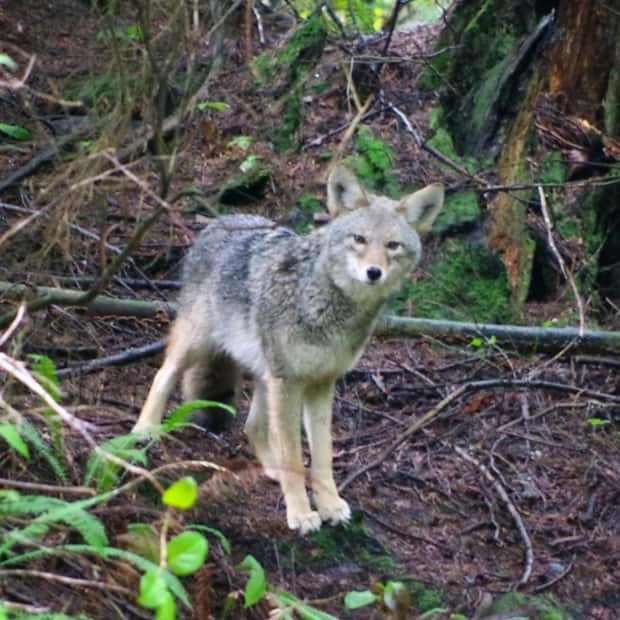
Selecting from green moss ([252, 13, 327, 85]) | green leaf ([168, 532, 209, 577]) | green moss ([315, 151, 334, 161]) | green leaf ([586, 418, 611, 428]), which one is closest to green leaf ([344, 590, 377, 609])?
green leaf ([168, 532, 209, 577])

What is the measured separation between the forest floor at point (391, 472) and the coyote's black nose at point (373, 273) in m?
1.42

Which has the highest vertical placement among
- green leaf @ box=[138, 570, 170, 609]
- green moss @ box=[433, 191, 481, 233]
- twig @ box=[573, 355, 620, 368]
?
green leaf @ box=[138, 570, 170, 609]

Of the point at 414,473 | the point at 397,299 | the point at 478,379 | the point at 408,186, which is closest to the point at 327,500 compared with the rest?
the point at 414,473

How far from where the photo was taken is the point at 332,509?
23.6 feet

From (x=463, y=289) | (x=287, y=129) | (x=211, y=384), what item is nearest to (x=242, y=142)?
(x=287, y=129)

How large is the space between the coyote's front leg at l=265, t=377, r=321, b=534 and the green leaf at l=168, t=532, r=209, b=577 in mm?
2905

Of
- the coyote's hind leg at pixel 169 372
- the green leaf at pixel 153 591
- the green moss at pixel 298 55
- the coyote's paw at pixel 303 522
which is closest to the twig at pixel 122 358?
the coyote's hind leg at pixel 169 372

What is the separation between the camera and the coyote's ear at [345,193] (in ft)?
24.7

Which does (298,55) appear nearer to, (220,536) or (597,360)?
(597,360)

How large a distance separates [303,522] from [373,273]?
1.62 m

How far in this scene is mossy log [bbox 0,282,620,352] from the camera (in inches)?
330

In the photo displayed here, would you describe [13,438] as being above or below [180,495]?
below

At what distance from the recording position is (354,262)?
286 inches

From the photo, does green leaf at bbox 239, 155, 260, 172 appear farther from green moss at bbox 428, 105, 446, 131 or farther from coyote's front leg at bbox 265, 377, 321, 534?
coyote's front leg at bbox 265, 377, 321, 534
